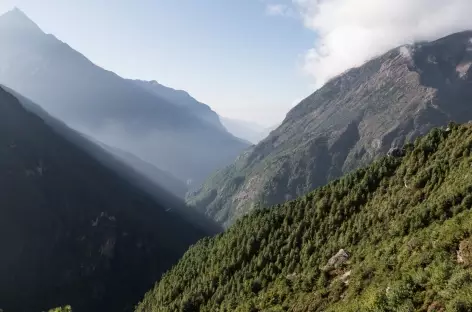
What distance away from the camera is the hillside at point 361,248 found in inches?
1934

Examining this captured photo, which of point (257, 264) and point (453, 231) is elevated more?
point (453, 231)

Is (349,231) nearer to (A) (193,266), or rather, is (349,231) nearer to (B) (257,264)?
(B) (257,264)

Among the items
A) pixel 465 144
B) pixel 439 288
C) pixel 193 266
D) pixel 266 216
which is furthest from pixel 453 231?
pixel 193 266

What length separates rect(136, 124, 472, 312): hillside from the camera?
49.1 meters

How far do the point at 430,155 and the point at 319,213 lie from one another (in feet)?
102

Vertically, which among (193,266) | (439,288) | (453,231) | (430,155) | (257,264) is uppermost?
(430,155)

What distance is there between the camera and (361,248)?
83.9 m

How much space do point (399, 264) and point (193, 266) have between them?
96.1 m

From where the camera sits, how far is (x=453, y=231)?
185 ft

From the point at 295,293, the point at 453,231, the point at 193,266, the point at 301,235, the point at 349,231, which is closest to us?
the point at 453,231

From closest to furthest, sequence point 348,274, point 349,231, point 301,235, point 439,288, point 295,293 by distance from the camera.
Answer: point 439,288
point 348,274
point 295,293
point 349,231
point 301,235

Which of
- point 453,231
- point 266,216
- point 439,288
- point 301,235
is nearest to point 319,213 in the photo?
point 301,235

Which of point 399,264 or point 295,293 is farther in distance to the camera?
point 295,293

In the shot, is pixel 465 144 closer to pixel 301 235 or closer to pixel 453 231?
pixel 453 231
